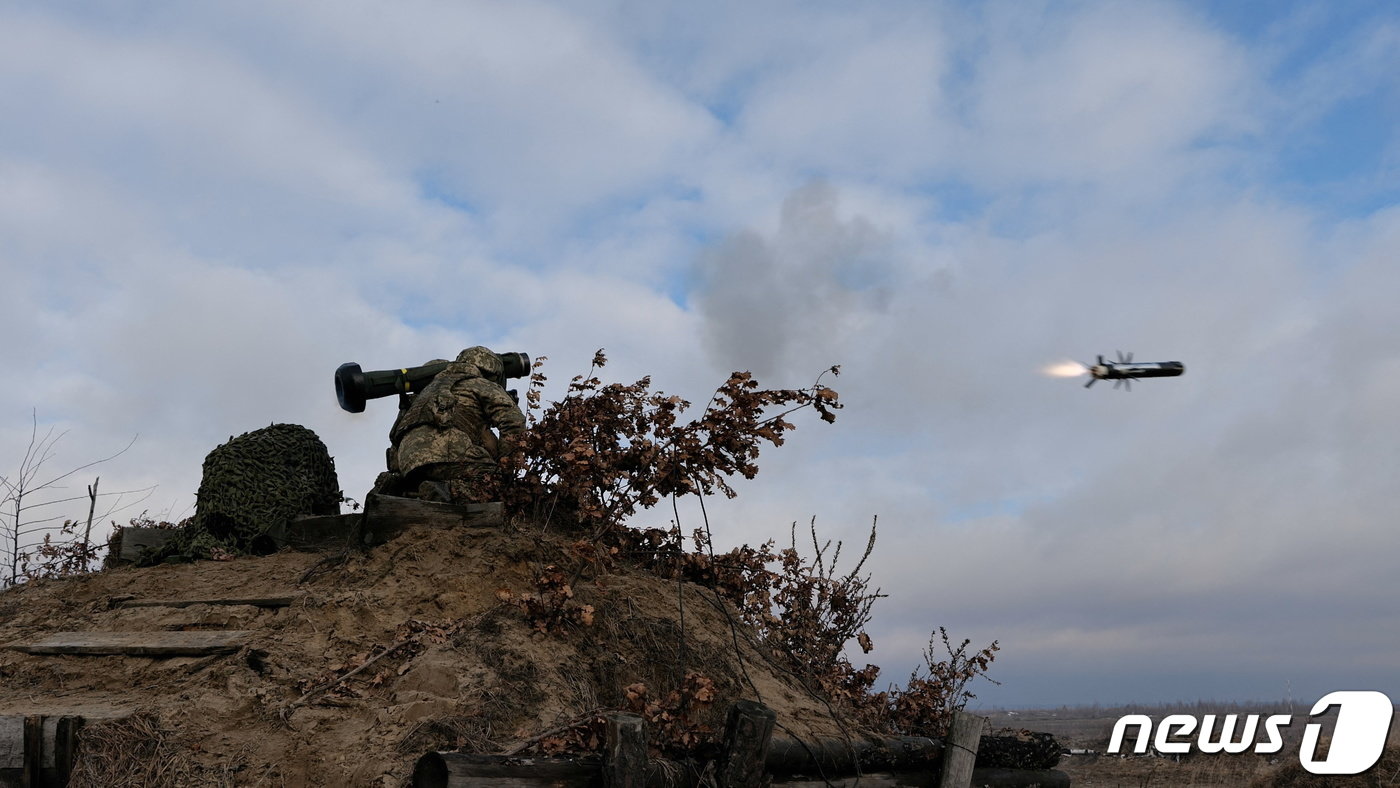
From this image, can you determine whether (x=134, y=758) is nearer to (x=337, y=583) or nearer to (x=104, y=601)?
(x=337, y=583)

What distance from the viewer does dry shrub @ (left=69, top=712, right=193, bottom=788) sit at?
8219 millimetres

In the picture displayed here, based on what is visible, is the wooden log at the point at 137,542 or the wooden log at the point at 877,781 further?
the wooden log at the point at 137,542

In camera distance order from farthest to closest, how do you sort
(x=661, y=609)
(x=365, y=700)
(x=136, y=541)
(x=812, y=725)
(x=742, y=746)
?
(x=136, y=541)
(x=661, y=609)
(x=812, y=725)
(x=365, y=700)
(x=742, y=746)

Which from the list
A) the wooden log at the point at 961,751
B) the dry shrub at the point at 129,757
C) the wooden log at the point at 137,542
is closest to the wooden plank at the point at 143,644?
the dry shrub at the point at 129,757

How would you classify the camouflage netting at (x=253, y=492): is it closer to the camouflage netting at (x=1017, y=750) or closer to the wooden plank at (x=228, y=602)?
the wooden plank at (x=228, y=602)

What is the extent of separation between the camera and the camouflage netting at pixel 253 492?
12.7 meters

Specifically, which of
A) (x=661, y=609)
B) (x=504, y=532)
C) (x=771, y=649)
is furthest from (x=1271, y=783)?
(x=504, y=532)

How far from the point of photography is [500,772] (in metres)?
7.29

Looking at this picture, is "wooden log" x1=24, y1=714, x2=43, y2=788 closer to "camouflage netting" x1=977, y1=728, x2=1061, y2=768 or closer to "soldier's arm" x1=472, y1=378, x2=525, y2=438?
"soldier's arm" x1=472, y1=378, x2=525, y2=438

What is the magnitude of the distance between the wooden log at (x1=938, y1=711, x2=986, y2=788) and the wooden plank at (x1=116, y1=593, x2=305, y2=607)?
626 cm

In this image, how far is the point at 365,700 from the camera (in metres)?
8.91

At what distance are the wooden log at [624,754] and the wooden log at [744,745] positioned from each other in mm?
742

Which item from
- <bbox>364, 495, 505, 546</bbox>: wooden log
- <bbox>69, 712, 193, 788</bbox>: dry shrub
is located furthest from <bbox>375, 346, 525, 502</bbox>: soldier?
<bbox>69, 712, 193, 788</bbox>: dry shrub

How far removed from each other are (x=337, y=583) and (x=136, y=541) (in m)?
4.03
